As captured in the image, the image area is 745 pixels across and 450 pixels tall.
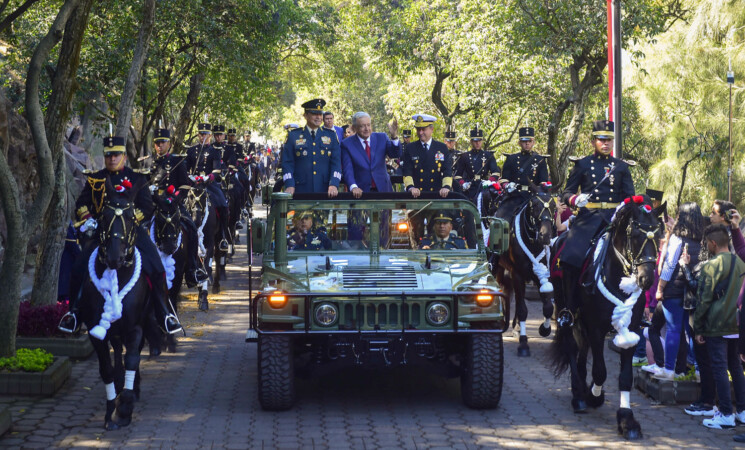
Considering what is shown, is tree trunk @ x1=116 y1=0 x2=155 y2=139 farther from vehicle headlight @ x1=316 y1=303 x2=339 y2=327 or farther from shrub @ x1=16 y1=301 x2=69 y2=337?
vehicle headlight @ x1=316 y1=303 x2=339 y2=327

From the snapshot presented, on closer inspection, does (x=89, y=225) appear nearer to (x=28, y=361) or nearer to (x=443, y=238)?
(x=28, y=361)

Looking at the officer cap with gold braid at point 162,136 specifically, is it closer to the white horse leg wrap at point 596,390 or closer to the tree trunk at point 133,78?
the tree trunk at point 133,78

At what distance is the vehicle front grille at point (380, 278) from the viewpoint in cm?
939

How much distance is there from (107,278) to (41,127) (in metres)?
2.55

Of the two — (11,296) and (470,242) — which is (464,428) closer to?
(470,242)

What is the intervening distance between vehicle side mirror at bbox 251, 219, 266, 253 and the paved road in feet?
4.92

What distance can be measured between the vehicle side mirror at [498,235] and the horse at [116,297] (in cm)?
365

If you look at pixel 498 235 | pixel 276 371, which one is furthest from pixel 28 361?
pixel 498 235

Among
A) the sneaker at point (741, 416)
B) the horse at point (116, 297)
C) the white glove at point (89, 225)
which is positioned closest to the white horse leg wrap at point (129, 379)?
the horse at point (116, 297)

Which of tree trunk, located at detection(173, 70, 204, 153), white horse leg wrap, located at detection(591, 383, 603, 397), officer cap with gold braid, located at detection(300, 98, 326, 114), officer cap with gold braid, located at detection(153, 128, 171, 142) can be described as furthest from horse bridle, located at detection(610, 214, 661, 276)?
tree trunk, located at detection(173, 70, 204, 153)

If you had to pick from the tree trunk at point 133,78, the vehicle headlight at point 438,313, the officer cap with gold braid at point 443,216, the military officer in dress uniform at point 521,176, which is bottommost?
the vehicle headlight at point 438,313

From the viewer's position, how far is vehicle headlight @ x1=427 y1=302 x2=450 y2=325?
30.3 feet

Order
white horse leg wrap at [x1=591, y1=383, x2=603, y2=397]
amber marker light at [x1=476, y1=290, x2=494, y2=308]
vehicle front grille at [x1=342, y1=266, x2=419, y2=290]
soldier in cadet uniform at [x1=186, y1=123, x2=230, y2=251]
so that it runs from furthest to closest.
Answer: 1. soldier in cadet uniform at [x1=186, y1=123, x2=230, y2=251]
2. white horse leg wrap at [x1=591, y1=383, x2=603, y2=397]
3. vehicle front grille at [x1=342, y1=266, x2=419, y2=290]
4. amber marker light at [x1=476, y1=290, x2=494, y2=308]

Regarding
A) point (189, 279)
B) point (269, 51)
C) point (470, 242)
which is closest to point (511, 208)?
point (470, 242)
